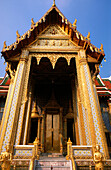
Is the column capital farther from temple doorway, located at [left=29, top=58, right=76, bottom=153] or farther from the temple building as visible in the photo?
temple doorway, located at [left=29, top=58, right=76, bottom=153]

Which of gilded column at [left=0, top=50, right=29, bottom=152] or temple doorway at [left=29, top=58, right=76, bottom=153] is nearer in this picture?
gilded column at [left=0, top=50, right=29, bottom=152]

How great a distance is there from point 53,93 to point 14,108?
537 cm

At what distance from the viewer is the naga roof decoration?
8156 millimetres

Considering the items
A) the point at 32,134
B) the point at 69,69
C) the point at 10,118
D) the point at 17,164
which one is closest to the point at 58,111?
the point at 32,134

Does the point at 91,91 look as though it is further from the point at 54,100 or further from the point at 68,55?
Answer: the point at 54,100

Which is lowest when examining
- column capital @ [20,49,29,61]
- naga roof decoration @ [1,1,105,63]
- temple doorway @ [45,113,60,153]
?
temple doorway @ [45,113,60,153]

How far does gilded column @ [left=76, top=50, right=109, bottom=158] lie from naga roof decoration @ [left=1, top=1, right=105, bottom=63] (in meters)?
0.65

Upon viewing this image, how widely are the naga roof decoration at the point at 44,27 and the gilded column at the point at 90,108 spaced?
653 mm

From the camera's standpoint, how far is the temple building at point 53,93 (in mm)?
6031

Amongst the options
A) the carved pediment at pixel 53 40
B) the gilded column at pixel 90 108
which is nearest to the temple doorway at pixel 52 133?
the gilded column at pixel 90 108

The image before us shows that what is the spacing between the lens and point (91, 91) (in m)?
7.00

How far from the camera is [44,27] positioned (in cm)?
998

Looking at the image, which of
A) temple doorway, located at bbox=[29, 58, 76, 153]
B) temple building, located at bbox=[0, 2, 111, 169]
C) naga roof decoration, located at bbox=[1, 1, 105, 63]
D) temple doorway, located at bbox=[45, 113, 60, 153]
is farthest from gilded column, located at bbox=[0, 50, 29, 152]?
temple doorway, located at bbox=[45, 113, 60, 153]

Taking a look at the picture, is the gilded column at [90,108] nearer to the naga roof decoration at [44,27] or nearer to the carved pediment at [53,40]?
the naga roof decoration at [44,27]
